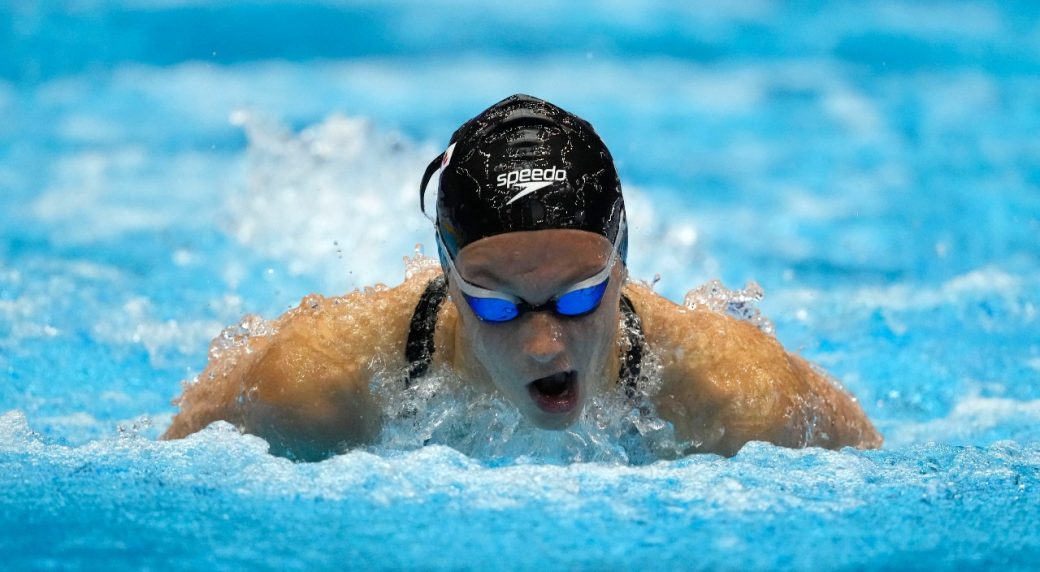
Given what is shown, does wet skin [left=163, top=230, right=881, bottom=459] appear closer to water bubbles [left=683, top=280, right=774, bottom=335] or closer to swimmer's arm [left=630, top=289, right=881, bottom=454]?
swimmer's arm [left=630, top=289, right=881, bottom=454]

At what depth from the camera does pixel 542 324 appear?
8.50 feet

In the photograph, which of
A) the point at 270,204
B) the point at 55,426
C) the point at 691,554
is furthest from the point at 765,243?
the point at 691,554

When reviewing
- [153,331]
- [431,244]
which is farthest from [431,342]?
[431,244]

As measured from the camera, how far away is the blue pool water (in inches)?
98.3

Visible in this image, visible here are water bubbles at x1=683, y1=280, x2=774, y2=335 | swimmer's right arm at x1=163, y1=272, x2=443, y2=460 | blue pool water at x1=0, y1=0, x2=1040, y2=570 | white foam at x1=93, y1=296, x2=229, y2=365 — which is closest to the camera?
blue pool water at x1=0, y1=0, x2=1040, y2=570

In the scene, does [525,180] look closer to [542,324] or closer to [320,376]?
[542,324]

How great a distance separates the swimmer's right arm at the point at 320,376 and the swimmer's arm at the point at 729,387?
64cm

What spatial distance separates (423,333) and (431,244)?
10.4 feet

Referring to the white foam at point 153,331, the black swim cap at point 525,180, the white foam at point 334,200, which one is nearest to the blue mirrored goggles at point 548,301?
the black swim cap at point 525,180

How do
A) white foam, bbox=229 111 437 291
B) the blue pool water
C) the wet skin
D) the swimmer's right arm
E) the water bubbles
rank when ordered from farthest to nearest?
1. white foam, bbox=229 111 437 291
2. the water bubbles
3. the swimmer's right arm
4. the wet skin
5. the blue pool water

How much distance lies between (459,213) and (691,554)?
872 mm

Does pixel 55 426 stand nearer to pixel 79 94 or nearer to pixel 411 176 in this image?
pixel 411 176

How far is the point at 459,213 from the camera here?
2.72 m

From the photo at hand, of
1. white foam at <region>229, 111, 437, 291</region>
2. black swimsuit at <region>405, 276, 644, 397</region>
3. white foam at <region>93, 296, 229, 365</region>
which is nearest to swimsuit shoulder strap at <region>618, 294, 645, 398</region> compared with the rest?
black swimsuit at <region>405, 276, 644, 397</region>
